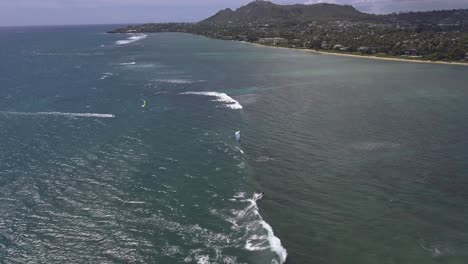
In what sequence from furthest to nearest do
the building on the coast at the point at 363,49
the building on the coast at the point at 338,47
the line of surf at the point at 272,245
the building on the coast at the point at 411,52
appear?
the building on the coast at the point at 338,47, the building on the coast at the point at 363,49, the building on the coast at the point at 411,52, the line of surf at the point at 272,245

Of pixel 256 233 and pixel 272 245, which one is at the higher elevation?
pixel 256 233

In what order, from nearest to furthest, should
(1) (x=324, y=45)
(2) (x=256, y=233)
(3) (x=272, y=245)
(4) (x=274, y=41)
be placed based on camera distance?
(3) (x=272, y=245) → (2) (x=256, y=233) → (1) (x=324, y=45) → (4) (x=274, y=41)

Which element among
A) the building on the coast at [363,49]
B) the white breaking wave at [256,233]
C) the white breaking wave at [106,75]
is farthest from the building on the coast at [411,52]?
the white breaking wave at [256,233]

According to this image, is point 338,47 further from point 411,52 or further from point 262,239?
point 262,239

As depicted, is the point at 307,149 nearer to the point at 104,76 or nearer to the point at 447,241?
the point at 447,241

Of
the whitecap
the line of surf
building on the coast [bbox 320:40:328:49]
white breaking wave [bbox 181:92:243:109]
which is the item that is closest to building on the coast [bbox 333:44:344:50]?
building on the coast [bbox 320:40:328:49]

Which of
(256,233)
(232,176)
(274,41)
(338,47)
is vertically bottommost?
(256,233)

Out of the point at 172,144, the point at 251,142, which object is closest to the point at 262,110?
the point at 251,142

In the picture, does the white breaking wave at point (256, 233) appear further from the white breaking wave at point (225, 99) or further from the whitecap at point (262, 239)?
the white breaking wave at point (225, 99)

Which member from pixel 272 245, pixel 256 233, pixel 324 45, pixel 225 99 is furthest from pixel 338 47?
pixel 272 245
